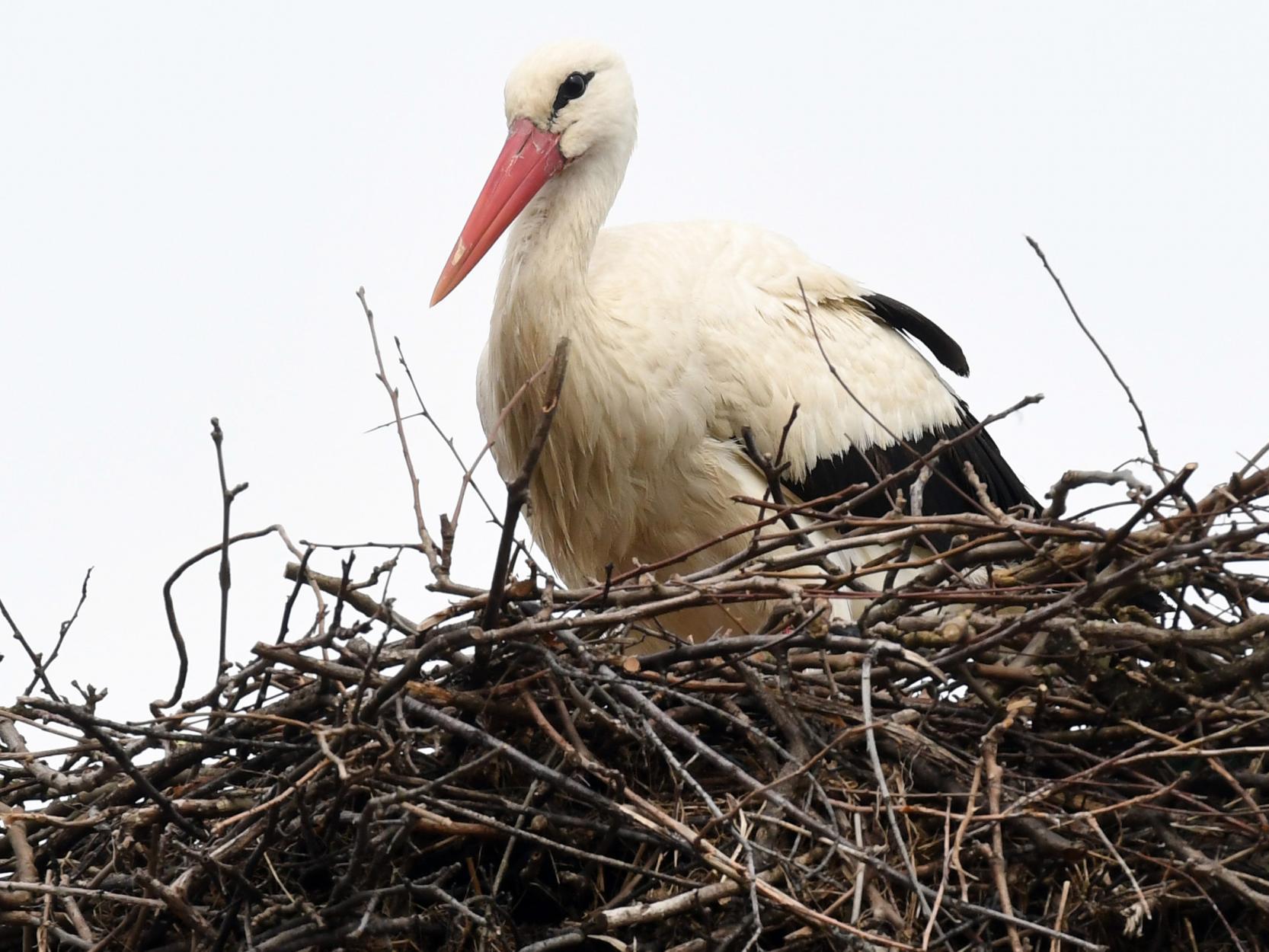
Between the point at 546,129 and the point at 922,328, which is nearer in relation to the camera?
the point at 546,129

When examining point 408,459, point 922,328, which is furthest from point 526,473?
point 922,328

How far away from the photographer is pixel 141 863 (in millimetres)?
3189

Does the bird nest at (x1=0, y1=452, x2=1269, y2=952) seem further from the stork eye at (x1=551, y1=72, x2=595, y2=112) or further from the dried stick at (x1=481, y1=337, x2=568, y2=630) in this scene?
the stork eye at (x1=551, y1=72, x2=595, y2=112)

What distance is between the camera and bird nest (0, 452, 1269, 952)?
9.43 feet

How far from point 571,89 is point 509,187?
32 cm

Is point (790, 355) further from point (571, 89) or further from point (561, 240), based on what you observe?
point (571, 89)

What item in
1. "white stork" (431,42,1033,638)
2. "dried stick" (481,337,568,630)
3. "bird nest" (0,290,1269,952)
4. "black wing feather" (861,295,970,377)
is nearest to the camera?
"dried stick" (481,337,568,630)

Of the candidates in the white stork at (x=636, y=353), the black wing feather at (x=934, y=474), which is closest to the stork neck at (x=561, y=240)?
the white stork at (x=636, y=353)

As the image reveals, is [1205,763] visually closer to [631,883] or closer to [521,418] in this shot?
[631,883]

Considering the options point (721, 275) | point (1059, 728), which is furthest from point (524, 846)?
point (721, 275)

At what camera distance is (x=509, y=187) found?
4.23m

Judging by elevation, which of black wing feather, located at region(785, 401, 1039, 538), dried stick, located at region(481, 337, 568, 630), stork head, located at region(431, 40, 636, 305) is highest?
stork head, located at region(431, 40, 636, 305)

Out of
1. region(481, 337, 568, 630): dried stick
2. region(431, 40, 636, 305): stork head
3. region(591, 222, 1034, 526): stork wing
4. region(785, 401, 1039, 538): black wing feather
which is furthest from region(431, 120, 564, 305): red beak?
region(481, 337, 568, 630): dried stick

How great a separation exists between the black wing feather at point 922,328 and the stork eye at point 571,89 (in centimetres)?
90
